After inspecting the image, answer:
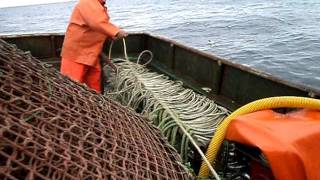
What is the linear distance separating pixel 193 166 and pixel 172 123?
47cm

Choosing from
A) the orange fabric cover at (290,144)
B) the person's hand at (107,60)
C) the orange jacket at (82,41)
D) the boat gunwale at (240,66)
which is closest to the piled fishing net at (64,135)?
the orange fabric cover at (290,144)

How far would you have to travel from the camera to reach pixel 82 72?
4742 millimetres

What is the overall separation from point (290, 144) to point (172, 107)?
1.77 metres

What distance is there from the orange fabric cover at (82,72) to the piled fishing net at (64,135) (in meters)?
2.05

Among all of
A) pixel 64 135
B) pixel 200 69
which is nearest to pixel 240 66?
pixel 200 69

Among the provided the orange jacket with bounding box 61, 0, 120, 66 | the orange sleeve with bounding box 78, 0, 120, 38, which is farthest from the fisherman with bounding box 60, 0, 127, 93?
the orange sleeve with bounding box 78, 0, 120, 38

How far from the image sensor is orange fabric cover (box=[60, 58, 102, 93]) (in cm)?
471

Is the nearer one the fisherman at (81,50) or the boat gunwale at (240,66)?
the boat gunwale at (240,66)

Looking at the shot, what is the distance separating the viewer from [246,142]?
2.41m

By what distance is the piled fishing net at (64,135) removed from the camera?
5.36ft

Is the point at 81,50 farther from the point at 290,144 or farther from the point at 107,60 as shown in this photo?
the point at 290,144


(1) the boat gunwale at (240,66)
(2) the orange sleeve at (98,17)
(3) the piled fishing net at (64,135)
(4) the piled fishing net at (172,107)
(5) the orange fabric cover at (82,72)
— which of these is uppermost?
(2) the orange sleeve at (98,17)

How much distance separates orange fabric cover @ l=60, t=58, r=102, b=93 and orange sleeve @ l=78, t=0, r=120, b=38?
692 millimetres

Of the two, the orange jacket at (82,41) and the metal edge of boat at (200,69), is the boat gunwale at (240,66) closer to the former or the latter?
the metal edge of boat at (200,69)
